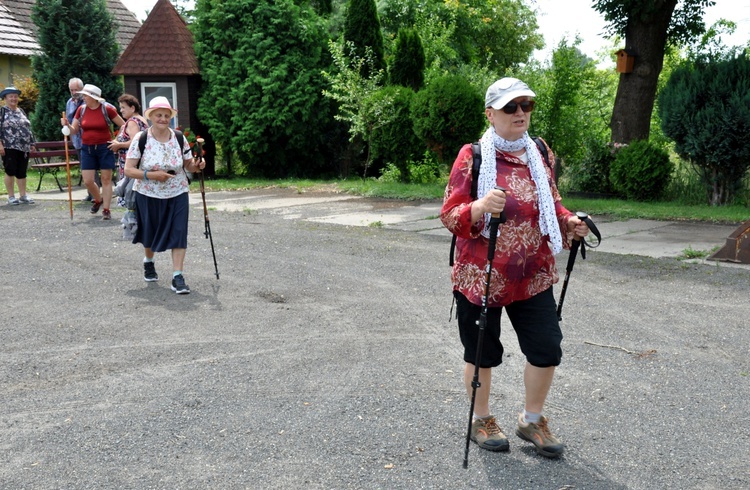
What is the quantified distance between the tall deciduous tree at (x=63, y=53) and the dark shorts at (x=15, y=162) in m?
8.06

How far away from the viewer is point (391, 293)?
25.5 ft

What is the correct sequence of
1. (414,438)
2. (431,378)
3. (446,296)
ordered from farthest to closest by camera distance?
(446,296) → (431,378) → (414,438)

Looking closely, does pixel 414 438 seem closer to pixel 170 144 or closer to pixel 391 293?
pixel 391 293

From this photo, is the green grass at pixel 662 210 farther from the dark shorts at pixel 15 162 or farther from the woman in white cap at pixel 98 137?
the dark shorts at pixel 15 162

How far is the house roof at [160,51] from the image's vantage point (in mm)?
21172

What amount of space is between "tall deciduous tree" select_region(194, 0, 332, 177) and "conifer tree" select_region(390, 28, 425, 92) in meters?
2.01

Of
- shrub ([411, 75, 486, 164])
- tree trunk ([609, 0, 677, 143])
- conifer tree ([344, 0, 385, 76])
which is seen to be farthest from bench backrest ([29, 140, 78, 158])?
tree trunk ([609, 0, 677, 143])

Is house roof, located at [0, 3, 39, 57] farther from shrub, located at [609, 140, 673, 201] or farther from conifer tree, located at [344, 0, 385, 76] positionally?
shrub, located at [609, 140, 673, 201]

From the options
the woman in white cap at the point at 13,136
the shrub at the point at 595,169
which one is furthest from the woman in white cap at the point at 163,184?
the shrub at the point at 595,169

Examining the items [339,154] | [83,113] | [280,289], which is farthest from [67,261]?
[339,154]

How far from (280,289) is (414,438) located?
384 cm

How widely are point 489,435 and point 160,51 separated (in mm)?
18982

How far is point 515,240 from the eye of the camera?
3.97 meters

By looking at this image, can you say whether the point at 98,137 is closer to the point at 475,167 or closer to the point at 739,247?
the point at 739,247
